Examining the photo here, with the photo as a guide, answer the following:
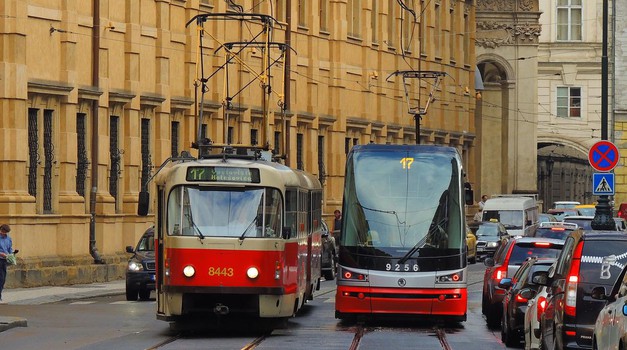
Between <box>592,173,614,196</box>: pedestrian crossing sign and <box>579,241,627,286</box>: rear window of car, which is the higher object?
<box>592,173,614,196</box>: pedestrian crossing sign

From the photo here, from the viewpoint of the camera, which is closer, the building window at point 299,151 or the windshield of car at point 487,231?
the building window at point 299,151

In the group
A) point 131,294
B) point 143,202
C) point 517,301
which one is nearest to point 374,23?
point 131,294

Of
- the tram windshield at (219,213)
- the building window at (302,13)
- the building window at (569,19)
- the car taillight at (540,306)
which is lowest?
the car taillight at (540,306)

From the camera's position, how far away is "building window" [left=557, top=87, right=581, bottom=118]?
121m

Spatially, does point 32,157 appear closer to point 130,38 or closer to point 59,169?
point 59,169

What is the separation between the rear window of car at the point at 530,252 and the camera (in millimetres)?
29312

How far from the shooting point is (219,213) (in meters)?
26.9

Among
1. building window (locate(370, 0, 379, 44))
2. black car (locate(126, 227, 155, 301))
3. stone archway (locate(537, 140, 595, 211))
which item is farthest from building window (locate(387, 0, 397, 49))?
black car (locate(126, 227, 155, 301))

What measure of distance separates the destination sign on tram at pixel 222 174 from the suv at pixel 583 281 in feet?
25.7

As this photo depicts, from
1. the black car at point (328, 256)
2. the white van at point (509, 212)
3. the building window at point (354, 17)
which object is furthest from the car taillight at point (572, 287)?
the white van at point (509, 212)

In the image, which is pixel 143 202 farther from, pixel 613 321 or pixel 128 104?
pixel 128 104

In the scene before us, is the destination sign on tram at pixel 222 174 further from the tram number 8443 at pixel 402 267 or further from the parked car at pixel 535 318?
the parked car at pixel 535 318

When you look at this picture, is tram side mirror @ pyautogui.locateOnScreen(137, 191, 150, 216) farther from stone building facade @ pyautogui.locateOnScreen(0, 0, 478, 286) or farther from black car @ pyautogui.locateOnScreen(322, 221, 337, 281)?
black car @ pyautogui.locateOnScreen(322, 221, 337, 281)

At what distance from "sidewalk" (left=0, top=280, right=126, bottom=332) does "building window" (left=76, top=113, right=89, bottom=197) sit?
2765 mm
